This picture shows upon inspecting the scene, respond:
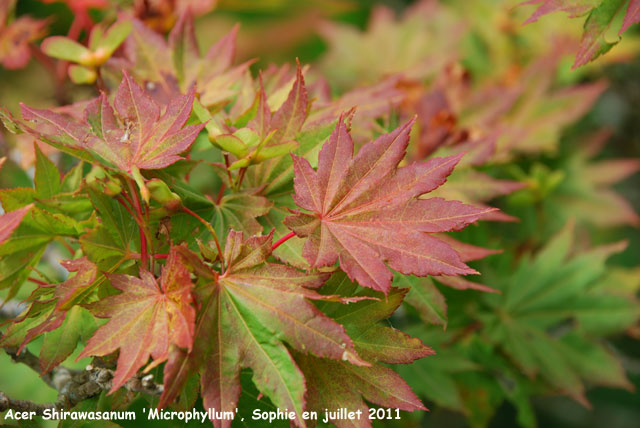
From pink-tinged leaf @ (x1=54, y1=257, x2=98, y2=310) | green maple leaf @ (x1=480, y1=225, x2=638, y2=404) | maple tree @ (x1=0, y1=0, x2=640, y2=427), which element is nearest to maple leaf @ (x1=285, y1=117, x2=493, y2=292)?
maple tree @ (x1=0, y1=0, x2=640, y2=427)

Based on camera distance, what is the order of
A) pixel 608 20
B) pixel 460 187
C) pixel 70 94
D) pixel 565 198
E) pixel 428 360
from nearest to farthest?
1. pixel 608 20
2. pixel 460 187
3. pixel 428 360
4. pixel 70 94
5. pixel 565 198

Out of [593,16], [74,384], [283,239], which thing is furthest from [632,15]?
[74,384]

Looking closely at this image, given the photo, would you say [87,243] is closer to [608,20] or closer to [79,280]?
[79,280]

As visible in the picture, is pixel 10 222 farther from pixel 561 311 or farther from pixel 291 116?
pixel 561 311

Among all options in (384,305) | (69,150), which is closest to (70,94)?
(69,150)

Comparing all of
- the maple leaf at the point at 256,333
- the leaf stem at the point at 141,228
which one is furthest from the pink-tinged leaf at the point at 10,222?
the maple leaf at the point at 256,333

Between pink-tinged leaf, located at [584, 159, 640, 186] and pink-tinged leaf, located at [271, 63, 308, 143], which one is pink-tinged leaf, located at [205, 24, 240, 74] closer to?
pink-tinged leaf, located at [271, 63, 308, 143]

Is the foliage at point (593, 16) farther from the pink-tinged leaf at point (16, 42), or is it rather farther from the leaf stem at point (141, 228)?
the pink-tinged leaf at point (16, 42)
